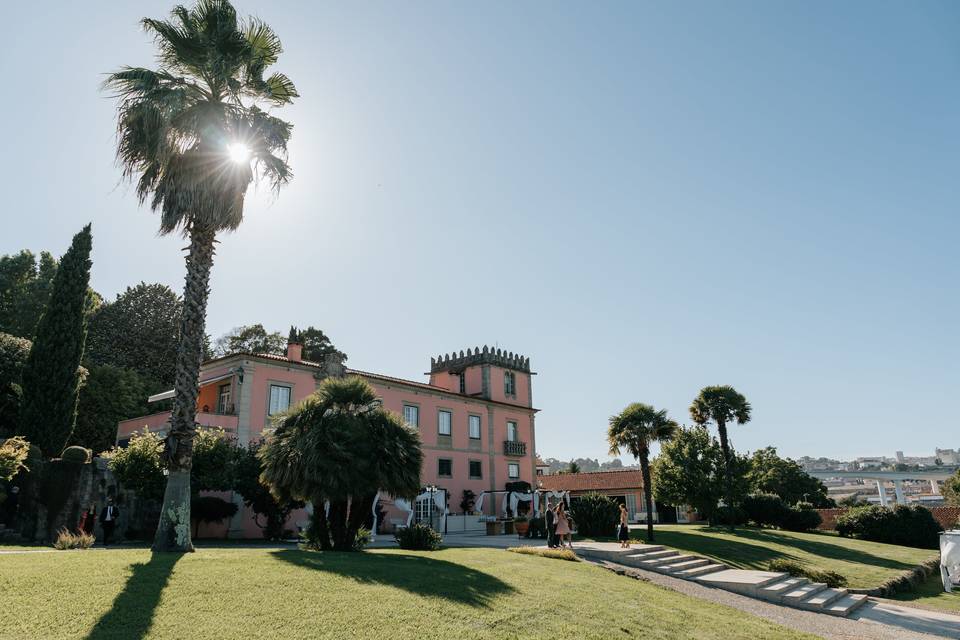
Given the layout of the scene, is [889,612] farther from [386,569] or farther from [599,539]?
[386,569]

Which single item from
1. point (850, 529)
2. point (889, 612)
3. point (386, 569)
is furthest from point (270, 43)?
point (850, 529)

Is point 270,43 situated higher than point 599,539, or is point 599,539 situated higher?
point 270,43

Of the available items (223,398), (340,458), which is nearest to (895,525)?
(340,458)

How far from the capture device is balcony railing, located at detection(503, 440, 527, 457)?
131ft

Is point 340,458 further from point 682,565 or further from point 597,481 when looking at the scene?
point 597,481

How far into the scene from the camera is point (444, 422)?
119ft

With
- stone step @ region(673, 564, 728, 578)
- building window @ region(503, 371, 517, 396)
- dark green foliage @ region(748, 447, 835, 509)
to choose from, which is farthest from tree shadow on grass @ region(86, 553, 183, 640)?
dark green foliage @ region(748, 447, 835, 509)

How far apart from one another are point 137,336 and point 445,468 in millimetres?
22787

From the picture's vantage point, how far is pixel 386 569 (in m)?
11.7

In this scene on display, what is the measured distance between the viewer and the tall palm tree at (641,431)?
28359mm

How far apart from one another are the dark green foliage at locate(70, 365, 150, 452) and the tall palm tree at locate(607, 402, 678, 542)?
26.5 metres

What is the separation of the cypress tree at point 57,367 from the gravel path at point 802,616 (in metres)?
22.3

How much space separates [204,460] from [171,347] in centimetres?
2202

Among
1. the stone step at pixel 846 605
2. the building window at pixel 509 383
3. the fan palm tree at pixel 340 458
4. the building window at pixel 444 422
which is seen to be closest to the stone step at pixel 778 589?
the stone step at pixel 846 605
